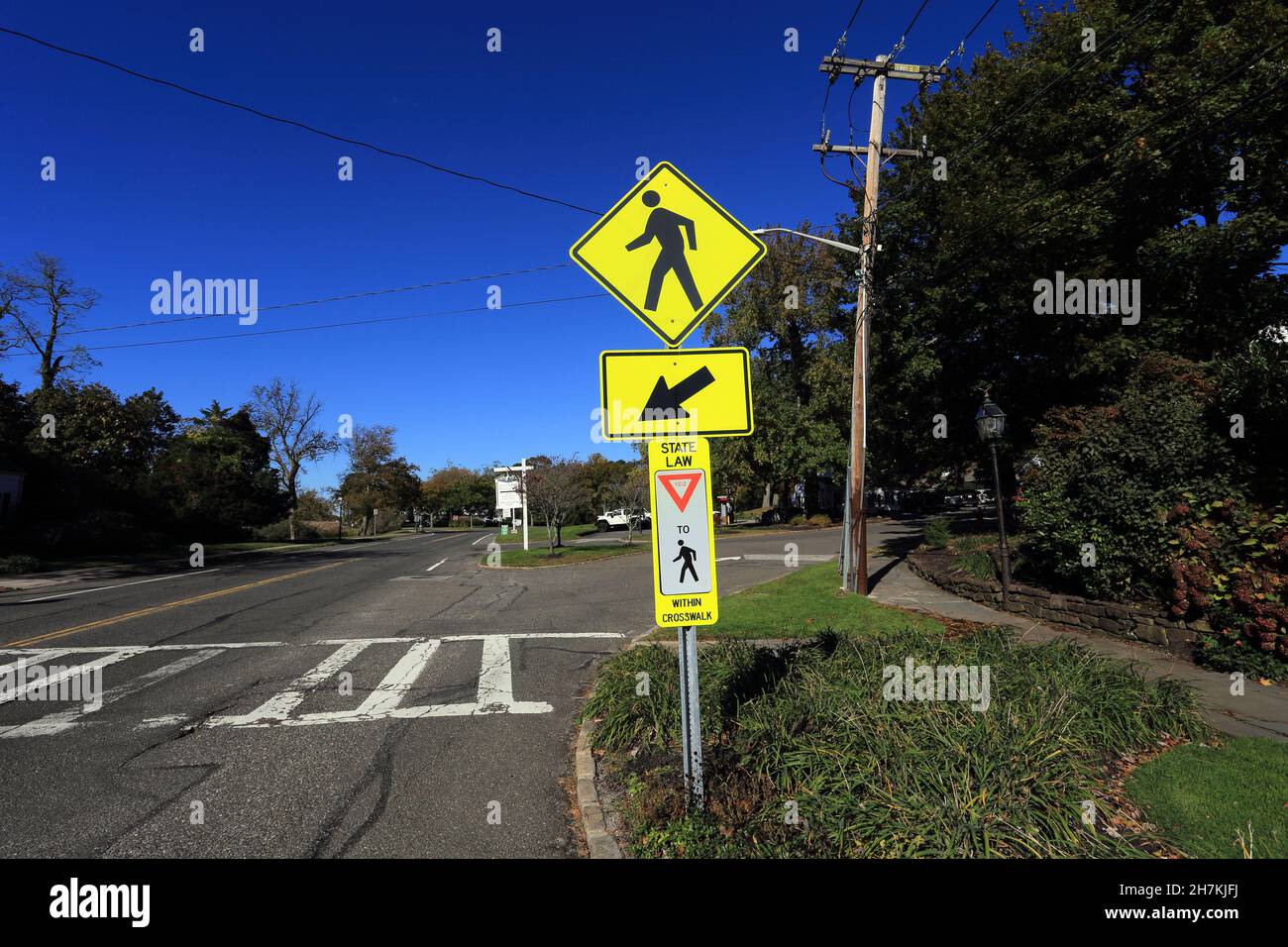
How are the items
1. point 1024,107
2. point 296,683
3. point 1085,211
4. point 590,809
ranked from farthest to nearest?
point 1085,211 → point 1024,107 → point 296,683 → point 590,809

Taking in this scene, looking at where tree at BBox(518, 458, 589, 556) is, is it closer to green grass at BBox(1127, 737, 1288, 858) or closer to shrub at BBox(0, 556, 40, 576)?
shrub at BBox(0, 556, 40, 576)

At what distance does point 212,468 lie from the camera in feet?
135

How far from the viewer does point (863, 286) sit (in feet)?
38.4

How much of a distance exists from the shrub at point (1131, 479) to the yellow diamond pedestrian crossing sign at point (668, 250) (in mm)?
7410

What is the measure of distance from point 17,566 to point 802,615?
77.1 feet

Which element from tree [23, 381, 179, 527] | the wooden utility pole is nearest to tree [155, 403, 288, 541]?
tree [23, 381, 179, 527]

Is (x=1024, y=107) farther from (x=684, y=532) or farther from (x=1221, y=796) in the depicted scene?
(x=684, y=532)

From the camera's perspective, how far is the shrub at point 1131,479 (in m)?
7.82

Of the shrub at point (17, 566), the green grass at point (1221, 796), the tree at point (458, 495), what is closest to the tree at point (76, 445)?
the shrub at point (17, 566)

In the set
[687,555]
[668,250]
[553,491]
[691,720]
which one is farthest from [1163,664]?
[553,491]

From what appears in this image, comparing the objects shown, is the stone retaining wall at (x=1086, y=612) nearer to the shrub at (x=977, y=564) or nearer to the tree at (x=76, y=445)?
the shrub at (x=977, y=564)

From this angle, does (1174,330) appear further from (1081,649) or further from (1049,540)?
(1081,649)
